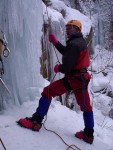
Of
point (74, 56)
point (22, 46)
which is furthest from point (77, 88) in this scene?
point (22, 46)

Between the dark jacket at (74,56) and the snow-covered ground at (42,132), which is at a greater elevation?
the dark jacket at (74,56)

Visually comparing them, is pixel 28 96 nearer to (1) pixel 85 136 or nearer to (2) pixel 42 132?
(2) pixel 42 132

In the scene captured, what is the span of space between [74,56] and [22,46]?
117 cm

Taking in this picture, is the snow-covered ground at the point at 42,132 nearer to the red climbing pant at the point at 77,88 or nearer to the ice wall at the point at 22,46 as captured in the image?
the ice wall at the point at 22,46

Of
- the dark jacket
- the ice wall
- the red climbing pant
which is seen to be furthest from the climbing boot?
the ice wall

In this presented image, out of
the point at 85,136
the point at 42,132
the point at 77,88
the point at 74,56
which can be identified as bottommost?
the point at 85,136

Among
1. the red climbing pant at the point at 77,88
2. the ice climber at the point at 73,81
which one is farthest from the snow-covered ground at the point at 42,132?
the red climbing pant at the point at 77,88

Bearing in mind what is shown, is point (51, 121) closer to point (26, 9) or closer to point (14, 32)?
point (14, 32)

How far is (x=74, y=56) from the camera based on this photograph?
12.8ft

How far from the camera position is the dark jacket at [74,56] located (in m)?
3.89

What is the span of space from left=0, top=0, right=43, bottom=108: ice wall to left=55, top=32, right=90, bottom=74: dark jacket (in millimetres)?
951

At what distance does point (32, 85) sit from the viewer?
16.3 ft

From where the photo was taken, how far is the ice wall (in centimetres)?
448

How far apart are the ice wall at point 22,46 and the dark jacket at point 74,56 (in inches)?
37.4
